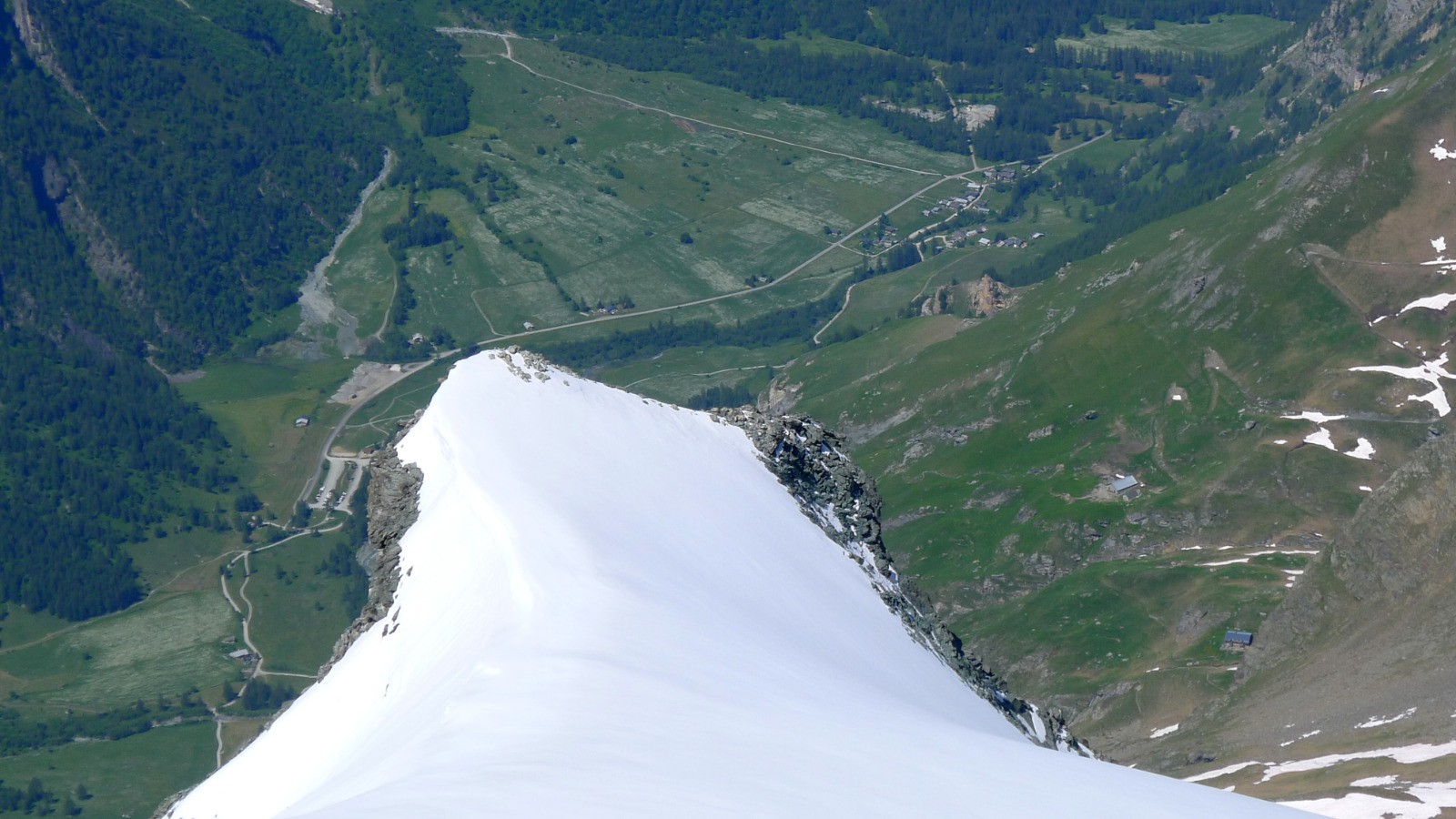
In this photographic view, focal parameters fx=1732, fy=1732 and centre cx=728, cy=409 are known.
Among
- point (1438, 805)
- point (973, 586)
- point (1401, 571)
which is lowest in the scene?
point (973, 586)

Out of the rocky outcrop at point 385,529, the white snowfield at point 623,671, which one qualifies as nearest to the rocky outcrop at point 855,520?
the white snowfield at point 623,671

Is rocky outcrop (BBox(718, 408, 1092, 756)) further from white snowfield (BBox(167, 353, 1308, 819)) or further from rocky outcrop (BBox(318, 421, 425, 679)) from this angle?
rocky outcrop (BBox(318, 421, 425, 679))

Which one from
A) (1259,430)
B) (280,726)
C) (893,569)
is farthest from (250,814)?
(1259,430)

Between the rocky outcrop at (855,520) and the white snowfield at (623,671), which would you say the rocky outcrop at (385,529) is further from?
the rocky outcrop at (855,520)

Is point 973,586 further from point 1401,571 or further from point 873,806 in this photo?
point 873,806

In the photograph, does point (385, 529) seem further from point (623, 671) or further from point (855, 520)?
point (855, 520)

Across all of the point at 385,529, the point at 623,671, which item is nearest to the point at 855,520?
the point at 385,529

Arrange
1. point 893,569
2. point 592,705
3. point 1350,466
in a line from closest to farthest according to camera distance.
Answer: point 592,705 → point 893,569 → point 1350,466
